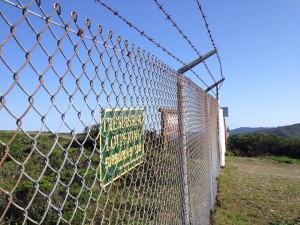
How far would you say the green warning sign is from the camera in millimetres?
1769

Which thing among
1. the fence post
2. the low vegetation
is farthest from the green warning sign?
the low vegetation

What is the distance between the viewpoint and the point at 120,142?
2.01 metres

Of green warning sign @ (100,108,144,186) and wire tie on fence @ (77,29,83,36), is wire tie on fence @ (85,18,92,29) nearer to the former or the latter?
wire tie on fence @ (77,29,83,36)

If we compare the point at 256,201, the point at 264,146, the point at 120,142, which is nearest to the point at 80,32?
the point at 120,142

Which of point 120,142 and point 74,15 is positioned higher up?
point 74,15

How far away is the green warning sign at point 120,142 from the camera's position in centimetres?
177

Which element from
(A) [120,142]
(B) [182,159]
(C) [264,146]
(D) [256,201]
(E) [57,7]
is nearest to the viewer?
(E) [57,7]

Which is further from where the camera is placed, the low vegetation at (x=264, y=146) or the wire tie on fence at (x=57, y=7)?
the low vegetation at (x=264, y=146)

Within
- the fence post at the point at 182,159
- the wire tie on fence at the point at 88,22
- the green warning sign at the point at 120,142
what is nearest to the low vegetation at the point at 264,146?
the fence post at the point at 182,159

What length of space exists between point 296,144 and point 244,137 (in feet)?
10.5

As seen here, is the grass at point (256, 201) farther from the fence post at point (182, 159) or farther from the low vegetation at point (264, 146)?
the low vegetation at point (264, 146)

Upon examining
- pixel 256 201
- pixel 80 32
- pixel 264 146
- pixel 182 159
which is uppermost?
pixel 80 32

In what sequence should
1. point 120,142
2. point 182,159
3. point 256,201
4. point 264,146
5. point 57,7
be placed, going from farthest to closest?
point 264,146 → point 256,201 → point 182,159 → point 120,142 → point 57,7

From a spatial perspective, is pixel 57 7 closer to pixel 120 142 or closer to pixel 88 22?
pixel 88 22
